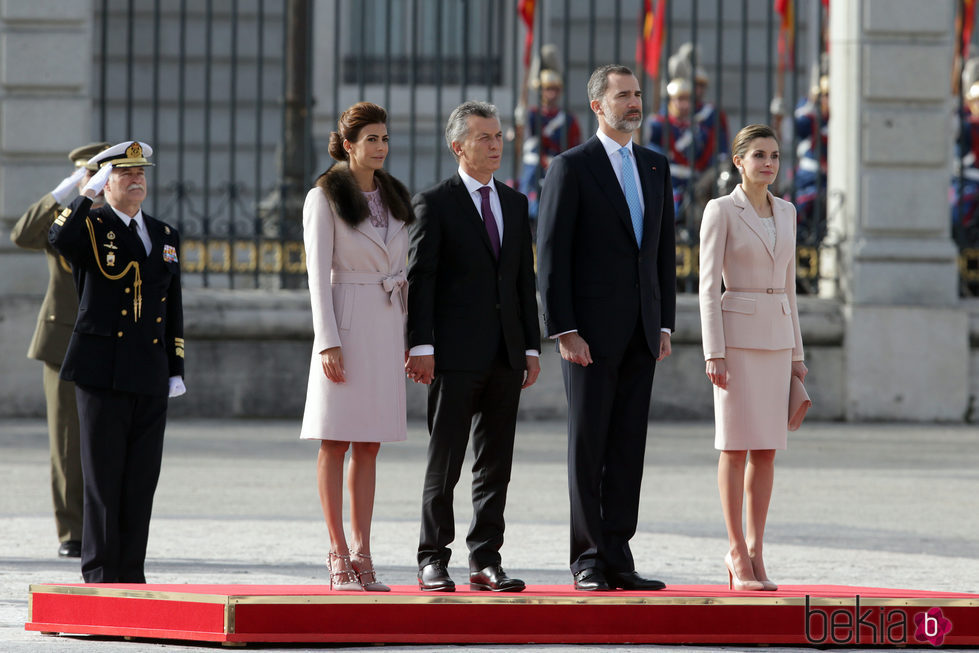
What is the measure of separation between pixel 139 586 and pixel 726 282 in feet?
7.45

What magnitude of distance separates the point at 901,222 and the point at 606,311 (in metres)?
7.53

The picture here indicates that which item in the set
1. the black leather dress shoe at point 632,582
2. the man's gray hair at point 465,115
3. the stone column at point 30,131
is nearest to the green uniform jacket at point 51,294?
the man's gray hair at point 465,115

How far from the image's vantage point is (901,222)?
42.7ft

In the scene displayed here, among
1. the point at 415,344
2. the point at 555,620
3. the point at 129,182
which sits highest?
the point at 129,182

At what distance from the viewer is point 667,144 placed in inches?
525

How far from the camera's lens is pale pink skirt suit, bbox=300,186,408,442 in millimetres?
5859

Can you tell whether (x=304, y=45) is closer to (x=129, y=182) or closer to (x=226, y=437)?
(x=226, y=437)

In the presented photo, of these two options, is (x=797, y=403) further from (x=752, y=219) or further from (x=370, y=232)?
(x=370, y=232)

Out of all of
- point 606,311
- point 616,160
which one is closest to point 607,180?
point 616,160

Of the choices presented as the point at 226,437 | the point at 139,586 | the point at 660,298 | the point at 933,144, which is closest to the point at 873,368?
the point at 933,144

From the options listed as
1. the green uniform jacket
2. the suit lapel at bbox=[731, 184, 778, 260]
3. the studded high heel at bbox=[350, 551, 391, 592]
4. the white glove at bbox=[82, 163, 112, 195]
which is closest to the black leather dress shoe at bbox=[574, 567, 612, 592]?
the studded high heel at bbox=[350, 551, 391, 592]

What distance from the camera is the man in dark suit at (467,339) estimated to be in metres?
5.93

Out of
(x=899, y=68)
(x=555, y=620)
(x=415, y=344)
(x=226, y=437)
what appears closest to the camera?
(x=555, y=620)

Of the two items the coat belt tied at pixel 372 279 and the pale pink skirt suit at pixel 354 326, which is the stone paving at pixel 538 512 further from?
the coat belt tied at pixel 372 279
